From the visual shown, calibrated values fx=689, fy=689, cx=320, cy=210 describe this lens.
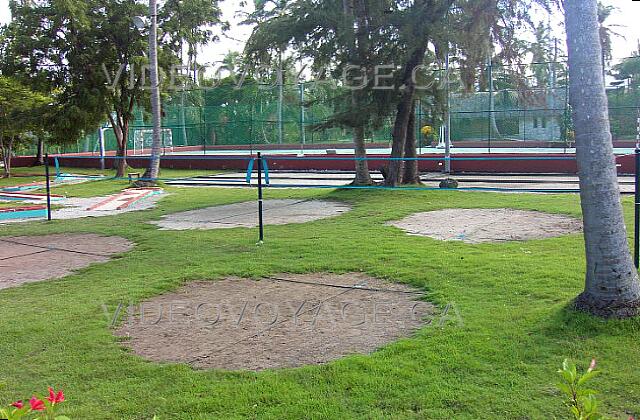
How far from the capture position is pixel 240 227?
40.3ft

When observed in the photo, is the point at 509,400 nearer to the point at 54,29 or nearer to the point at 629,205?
the point at 629,205

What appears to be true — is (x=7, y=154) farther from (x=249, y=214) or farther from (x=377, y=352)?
(x=377, y=352)

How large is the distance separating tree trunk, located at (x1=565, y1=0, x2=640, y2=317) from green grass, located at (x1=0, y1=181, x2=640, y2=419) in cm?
29

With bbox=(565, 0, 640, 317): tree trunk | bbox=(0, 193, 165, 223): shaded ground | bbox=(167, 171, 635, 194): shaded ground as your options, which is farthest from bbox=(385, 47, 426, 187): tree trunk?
bbox=(565, 0, 640, 317): tree trunk

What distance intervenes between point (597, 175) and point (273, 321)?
3.07m

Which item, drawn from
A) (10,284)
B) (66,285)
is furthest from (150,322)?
(10,284)

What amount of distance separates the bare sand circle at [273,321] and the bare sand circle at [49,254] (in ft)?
7.80

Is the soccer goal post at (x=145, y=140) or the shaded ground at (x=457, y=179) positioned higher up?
the soccer goal post at (x=145, y=140)

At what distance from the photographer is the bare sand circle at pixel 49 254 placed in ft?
29.0

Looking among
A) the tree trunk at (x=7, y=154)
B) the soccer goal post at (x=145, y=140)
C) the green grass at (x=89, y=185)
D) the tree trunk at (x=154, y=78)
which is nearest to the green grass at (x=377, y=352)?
the green grass at (x=89, y=185)

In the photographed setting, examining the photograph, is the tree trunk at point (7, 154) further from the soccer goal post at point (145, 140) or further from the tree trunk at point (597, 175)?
the tree trunk at point (597, 175)

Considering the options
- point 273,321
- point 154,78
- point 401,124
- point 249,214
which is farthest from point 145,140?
point 273,321

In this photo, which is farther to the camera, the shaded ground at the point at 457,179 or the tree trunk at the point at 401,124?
the shaded ground at the point at 457,179

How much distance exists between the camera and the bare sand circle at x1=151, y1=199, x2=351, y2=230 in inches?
510
